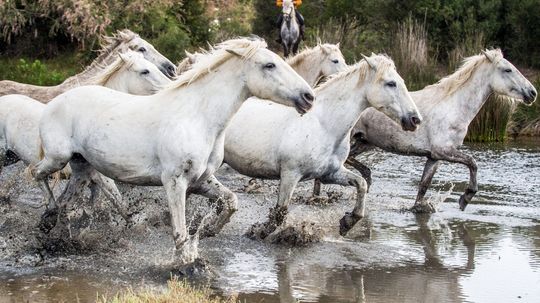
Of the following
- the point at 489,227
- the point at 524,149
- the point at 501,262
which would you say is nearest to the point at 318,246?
the point at 501,262

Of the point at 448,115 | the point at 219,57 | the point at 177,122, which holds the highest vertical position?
the point at 219,57

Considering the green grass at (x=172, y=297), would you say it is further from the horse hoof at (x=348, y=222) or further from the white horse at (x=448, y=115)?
the white horse at (x=448, y=115)

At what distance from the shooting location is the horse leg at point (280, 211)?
10047mm

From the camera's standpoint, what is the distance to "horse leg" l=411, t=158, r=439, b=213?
12.4 meters

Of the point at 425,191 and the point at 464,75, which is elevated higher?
the point at 464,75

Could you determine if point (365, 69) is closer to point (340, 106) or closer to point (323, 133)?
point (340, 106)

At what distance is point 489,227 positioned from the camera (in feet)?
37.7

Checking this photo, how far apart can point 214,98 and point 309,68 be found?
6298 mm

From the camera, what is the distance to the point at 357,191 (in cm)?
1023

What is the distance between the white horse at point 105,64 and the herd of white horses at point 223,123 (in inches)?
0.8

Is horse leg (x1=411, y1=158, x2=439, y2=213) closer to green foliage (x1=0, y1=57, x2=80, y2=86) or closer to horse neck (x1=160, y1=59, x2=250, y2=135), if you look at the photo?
horse neck (x1=160, y1=59, x2=250, y2=135)

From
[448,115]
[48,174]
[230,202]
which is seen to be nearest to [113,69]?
[48,174]

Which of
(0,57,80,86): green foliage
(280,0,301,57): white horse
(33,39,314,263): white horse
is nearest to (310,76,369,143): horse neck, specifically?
(33,39,314,263): white horse

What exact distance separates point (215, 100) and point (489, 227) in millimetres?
4093
